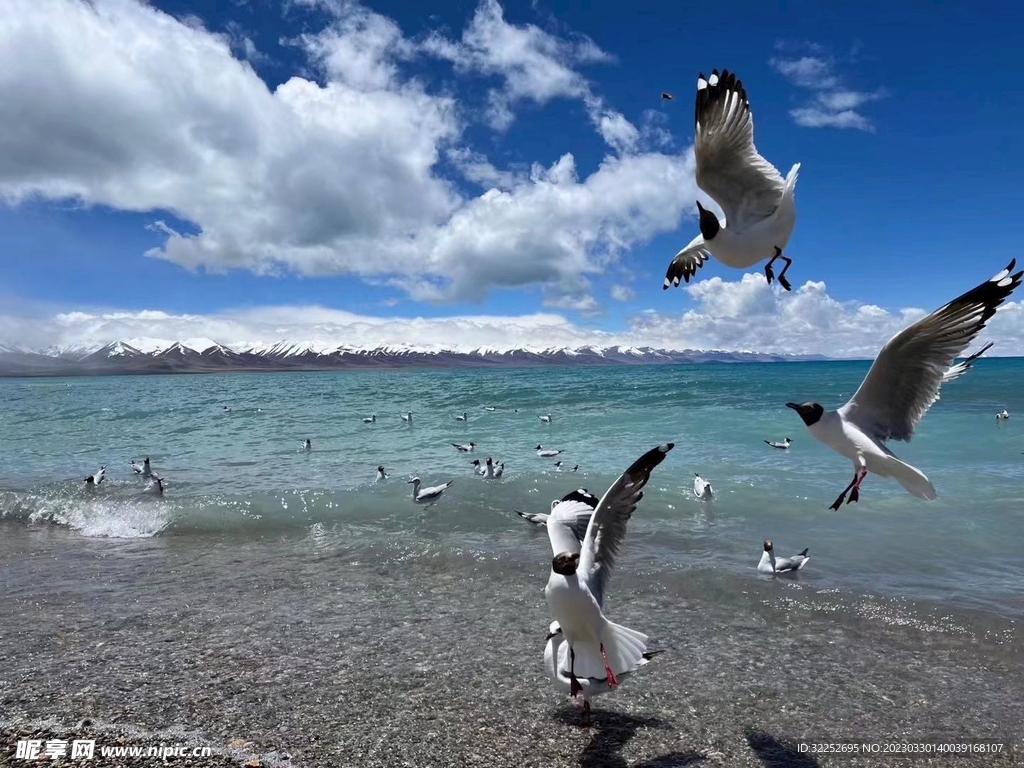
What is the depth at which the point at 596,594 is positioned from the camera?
464cm

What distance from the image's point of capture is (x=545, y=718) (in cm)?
488

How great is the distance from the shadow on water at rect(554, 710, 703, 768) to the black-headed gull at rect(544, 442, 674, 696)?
1.41ft

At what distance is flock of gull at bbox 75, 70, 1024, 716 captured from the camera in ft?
11.6

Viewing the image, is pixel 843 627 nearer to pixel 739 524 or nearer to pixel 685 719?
pixel 685 719

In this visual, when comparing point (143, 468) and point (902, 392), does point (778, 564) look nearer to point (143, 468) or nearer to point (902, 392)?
point (902, 392)

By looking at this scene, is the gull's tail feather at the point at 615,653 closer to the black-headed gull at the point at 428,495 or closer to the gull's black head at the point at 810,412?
the gull's black head at the point at 810,412

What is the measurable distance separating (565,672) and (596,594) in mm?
597

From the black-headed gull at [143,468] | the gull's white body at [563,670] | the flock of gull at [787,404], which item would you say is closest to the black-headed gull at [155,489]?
the black-headed gull at [143,468]

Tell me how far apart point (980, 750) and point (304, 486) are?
13.3m

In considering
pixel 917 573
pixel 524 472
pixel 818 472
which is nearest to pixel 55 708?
pixel 917 573

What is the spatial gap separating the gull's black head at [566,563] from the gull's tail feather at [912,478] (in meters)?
2.02

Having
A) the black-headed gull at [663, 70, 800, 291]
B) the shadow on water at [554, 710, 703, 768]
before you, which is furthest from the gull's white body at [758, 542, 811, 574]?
the black-headed gull at [663, 70, 800, 291]

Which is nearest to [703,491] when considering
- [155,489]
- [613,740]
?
[613,740]

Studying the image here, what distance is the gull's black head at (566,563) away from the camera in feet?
14.3
